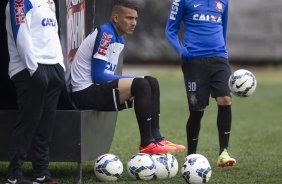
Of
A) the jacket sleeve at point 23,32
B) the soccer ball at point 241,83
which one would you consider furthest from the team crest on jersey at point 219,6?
the jacket sleeve at point 23,32

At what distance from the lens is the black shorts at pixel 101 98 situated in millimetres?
7023

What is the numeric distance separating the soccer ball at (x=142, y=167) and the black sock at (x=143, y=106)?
16 cm

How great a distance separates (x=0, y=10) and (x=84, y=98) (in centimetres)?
109

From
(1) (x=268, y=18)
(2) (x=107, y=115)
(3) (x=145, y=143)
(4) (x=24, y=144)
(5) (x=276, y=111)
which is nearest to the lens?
(4) (x=24, y=144)

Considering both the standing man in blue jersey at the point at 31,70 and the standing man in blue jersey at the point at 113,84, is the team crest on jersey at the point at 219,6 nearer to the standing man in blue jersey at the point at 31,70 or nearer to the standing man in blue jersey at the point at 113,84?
the standing man in blue jersey at the point at 113,84

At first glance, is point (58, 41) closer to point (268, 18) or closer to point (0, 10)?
point (0, 10)

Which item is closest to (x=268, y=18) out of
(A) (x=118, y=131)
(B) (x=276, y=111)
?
(B) (x=276, y=111)

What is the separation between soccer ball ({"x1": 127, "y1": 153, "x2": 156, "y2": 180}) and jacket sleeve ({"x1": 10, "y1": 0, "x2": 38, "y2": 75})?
1.27 m

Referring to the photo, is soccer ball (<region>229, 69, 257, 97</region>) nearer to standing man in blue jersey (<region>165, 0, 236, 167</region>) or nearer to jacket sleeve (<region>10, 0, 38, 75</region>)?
standing man in blue jersey (<region>165, 0, 236, 167</region>)

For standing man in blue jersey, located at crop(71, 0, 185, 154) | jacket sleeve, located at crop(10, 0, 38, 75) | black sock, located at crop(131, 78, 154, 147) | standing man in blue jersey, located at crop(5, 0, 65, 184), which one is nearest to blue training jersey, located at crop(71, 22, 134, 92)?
standing man in blue jersey, located at crop(71, 0, 185, 154)

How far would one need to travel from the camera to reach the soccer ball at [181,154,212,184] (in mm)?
6559

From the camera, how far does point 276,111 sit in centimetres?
1416

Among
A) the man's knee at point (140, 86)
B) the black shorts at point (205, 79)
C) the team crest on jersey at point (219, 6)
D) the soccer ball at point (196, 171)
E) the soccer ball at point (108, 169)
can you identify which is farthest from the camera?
the team crest on jersey at point (219, 6)

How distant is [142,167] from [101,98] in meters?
0.75
